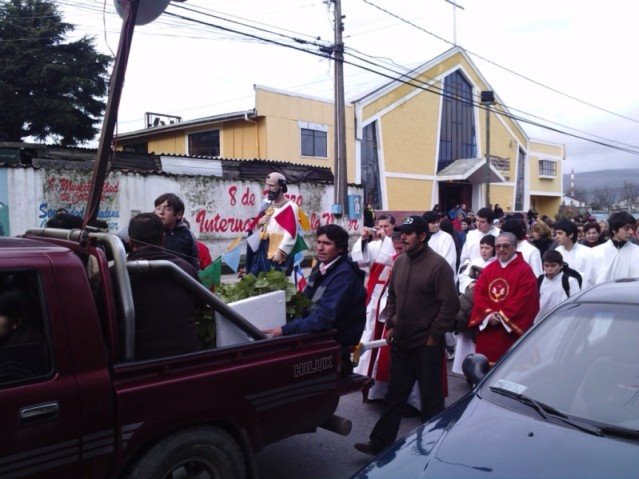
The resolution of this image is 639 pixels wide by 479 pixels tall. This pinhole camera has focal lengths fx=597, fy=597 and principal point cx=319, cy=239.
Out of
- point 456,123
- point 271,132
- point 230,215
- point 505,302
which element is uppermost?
point 456,123

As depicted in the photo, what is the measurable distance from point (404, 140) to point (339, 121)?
1321 cm

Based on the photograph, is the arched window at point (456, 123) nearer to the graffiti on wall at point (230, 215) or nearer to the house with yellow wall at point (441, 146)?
the house with yellow wall at point (441, 146)

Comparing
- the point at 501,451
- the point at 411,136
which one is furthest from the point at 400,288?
the point at 411,136

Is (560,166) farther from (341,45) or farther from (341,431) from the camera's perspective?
(341,431)

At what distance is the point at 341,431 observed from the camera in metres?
4.05

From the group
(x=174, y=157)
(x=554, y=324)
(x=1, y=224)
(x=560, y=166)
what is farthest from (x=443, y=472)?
(x=560, y=166)

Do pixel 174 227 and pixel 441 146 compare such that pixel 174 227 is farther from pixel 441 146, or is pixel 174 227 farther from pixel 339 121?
pixel 441 146

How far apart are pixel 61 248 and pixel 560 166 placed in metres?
44.0

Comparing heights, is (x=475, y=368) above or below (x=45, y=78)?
below

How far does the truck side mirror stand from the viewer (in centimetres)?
336

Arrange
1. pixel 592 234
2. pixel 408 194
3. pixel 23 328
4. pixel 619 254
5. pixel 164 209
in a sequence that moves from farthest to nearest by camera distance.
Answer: pixel 408 194
pixel 592 234
pixel 619 254
pixel 164 209
pixel 23 328

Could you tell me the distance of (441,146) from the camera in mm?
32219

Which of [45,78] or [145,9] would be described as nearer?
[145,9]

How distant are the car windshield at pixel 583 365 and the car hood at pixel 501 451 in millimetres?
210
